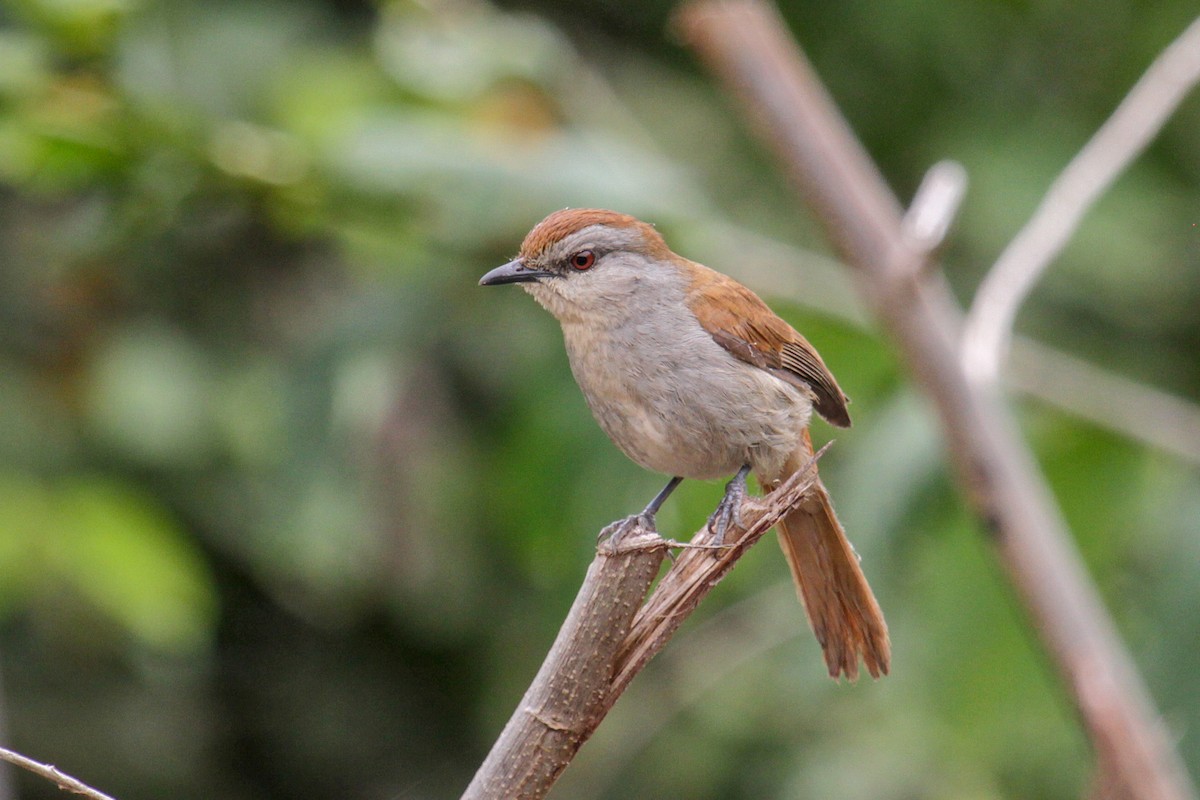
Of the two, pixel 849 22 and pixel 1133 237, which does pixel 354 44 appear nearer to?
pixel 849 22

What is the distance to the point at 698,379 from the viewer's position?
10.3 ft

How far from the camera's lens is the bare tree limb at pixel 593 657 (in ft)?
6.38

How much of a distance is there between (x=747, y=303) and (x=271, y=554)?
2.79 meters

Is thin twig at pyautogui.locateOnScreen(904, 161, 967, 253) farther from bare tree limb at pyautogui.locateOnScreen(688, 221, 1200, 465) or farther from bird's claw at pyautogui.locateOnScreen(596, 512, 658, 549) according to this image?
bird's claw at pyautogui.locateOnScreen(596, 512, 658, 549)

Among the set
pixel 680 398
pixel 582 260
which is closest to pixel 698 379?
pixel 680 398

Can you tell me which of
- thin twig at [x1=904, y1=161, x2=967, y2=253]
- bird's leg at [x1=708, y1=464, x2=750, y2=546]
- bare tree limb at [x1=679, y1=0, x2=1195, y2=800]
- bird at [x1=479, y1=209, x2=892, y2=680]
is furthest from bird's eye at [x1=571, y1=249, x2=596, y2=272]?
thin twig at [x1=904, y1=161, x2=967, y2=253]

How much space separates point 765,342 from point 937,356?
1.52ft

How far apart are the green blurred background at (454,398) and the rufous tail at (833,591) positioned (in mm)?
504

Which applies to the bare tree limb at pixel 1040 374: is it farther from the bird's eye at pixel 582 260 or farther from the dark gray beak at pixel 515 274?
the dark gray beak at pixel 515 274

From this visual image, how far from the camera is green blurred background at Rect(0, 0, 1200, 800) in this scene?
391 centimetres

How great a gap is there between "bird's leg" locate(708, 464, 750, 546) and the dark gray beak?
2.29ft

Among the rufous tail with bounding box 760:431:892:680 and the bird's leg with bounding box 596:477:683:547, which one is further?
the rufous tail with bounding box 760:431:892:680

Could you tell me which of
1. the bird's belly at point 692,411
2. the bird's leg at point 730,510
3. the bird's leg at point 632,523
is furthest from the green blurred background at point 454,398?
the bird's leg at point 730,510

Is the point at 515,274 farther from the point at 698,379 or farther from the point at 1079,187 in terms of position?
the point at 1079,187
